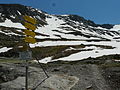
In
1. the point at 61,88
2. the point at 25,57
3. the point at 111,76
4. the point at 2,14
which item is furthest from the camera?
the point at 2,14

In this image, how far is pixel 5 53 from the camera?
61.9 meters

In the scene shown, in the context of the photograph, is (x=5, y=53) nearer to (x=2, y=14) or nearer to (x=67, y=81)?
(x=67, y=81)

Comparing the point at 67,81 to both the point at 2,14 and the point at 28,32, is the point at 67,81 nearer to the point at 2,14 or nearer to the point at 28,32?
the point at 28,32

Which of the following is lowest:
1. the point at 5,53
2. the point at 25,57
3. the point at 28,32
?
the point at 5,53

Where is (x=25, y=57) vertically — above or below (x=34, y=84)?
above

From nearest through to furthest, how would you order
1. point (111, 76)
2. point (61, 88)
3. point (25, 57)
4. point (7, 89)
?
point (25, 57) → point (7, 89) → point (61, 88) → point (111, 76)

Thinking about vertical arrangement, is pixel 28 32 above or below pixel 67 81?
above

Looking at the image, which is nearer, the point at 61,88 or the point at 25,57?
the point at 25,57

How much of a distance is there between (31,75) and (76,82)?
4448mm

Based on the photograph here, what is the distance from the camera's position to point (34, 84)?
1689cm

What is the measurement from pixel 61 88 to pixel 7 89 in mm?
4278

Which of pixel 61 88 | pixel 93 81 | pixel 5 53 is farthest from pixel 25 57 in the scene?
pixel 5 53

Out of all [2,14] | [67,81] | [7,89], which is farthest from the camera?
[2,14]

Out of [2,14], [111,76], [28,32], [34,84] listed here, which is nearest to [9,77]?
[34,84]
